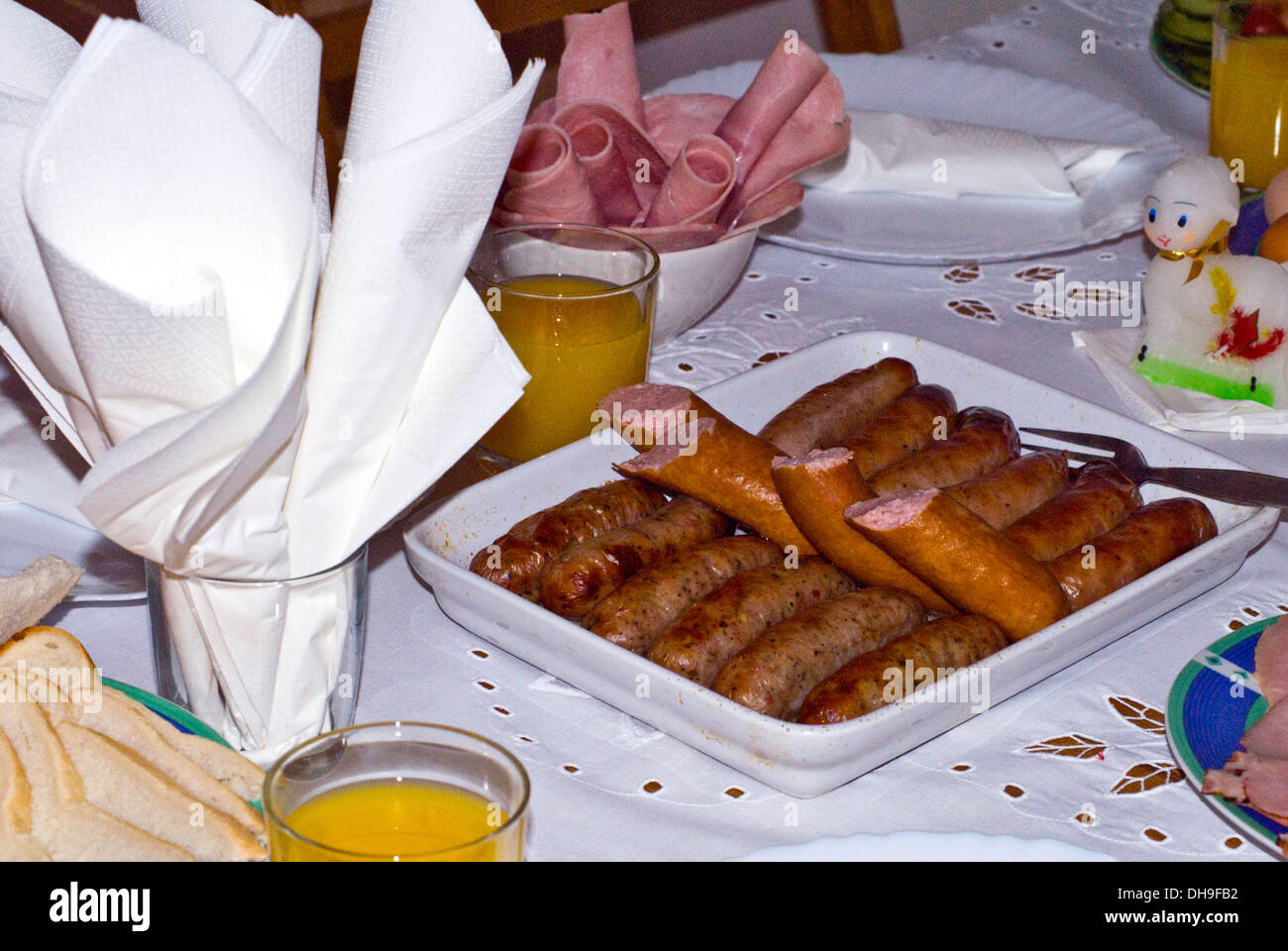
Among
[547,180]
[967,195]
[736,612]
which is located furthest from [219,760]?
[967,195]

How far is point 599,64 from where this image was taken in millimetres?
1784

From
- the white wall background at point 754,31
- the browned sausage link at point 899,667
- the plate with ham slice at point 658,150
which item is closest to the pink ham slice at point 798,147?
the plate with ham slice at point 658,150

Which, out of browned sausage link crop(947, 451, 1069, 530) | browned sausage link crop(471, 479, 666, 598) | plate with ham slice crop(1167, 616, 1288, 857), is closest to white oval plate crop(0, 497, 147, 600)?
browned sausage link crop(471, 479, 666, 598)

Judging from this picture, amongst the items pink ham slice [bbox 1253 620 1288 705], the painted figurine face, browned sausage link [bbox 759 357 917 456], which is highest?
the painted figurine face

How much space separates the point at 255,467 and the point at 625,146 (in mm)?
965

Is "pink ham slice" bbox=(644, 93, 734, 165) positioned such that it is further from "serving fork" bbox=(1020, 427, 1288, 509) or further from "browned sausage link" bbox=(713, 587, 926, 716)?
"browned sausage link" bbox=(713, 587, 926, 716)

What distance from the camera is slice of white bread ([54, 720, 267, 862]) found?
87 centimetres

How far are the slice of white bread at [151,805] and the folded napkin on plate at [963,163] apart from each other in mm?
1465

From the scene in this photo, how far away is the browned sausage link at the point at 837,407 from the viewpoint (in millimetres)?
1396

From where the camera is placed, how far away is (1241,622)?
1251 mm

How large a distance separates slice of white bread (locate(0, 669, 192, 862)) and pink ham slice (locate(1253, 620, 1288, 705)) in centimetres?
79

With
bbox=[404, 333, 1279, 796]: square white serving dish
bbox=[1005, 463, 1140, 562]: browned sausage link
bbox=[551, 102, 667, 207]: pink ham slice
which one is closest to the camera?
bbox=[404, 333, 1279, 796]: square white serving dish

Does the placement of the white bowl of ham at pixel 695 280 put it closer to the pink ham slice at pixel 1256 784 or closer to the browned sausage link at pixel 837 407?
the browned sausage link at pixel 837 407
